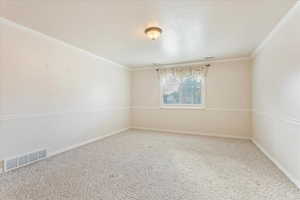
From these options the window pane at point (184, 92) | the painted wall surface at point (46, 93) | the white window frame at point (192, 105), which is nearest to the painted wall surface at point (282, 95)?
the white window frame at point (192, 105)

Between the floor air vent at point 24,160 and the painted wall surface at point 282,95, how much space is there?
385 cm

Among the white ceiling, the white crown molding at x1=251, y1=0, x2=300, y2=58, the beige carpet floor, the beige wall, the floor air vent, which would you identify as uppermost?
the white ceiling

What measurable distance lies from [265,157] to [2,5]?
185 inches

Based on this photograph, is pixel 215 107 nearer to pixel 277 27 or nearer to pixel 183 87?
pixel 183 87

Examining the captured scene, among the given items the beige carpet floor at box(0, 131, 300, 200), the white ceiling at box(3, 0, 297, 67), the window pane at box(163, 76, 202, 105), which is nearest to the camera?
the beige carpet floor at box(0, 131, 300, 200)

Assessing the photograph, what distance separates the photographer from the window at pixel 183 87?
15.4 ft

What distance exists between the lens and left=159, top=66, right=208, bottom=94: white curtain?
4625 millimetres

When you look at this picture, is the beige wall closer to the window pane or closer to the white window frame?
the white window frame

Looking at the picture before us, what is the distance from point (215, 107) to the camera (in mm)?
4492

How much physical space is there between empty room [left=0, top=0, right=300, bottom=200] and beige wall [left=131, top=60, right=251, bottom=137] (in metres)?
0.03

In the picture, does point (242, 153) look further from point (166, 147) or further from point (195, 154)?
point (166, 147)

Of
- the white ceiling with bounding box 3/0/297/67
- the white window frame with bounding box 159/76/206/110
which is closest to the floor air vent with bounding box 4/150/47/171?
the white ceiling with bounding box 3/0/297/67

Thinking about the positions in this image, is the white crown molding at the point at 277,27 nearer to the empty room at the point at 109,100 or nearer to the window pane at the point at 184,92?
the empty room at the point at 109,100

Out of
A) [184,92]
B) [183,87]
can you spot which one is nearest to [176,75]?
[183,87]
